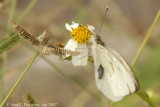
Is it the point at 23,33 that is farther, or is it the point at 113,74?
the point at 113,74

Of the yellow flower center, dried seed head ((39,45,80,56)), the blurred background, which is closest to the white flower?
the yellow flower center

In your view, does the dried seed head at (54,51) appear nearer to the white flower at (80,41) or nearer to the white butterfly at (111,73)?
the white flower at (80,41)

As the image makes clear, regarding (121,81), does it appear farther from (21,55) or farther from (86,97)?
(21,55)

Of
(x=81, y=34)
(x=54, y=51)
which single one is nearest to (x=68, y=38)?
(x=81, y=34)

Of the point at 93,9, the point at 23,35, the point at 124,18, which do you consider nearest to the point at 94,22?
the point at 93,9

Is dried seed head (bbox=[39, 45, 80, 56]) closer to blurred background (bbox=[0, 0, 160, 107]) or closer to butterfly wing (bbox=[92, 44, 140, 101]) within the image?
butterfly wing (bbox=[92, 44, 140, 101])

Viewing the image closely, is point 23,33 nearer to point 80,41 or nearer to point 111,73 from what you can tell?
point 80,41
